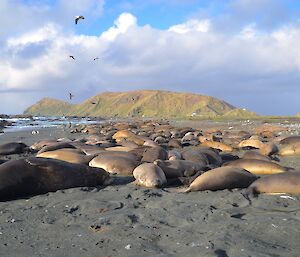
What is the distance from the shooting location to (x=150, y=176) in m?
6.27

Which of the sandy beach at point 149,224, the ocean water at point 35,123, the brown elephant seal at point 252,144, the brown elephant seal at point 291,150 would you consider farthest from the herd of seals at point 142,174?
the ocean water at point 35,123

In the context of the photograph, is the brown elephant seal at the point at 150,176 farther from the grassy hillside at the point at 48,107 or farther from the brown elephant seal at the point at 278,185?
the grassy hillside at the point at 48,107

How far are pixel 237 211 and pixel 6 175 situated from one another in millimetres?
3158

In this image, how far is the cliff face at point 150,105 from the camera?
122 m

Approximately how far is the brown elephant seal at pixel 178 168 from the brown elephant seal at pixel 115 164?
707 mm

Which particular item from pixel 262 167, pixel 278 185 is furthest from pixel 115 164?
pixel 278 185

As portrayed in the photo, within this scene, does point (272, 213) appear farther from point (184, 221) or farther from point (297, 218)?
point (184, 221)

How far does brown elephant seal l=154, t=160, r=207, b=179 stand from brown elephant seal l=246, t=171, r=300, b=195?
1.42 metres

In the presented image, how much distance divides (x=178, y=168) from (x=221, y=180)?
113 cm

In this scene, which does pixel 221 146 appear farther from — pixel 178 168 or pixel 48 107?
pixel 48 107

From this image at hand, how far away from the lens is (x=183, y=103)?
13275 centimetres

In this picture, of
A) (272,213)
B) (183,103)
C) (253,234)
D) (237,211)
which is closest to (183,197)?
(237,211)

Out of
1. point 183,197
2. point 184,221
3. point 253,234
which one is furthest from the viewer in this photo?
point 183,197

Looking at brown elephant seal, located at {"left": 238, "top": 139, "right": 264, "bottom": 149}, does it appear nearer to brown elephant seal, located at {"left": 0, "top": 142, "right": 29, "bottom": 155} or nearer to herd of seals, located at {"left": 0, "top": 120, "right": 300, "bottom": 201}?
herd of seals, located at {"left": 0, "top": 120, "right": 300, "bottom": 201}
